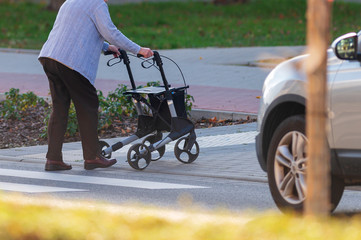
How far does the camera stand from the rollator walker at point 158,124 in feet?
29.3

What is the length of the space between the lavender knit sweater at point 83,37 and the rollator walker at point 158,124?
12.9 inches

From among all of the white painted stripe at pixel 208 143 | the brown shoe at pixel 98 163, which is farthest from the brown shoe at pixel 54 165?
the white painted stripe at pixel 208 143

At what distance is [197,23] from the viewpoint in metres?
34.3

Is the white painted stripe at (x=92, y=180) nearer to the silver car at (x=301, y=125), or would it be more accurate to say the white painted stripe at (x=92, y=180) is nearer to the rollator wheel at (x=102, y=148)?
the rollator wheel at (x=102, y=148)

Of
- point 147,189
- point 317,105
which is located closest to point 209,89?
point 147,189

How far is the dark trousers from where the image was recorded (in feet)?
28.8

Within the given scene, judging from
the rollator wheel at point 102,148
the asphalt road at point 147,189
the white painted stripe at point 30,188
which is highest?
the rollator wheel at point 102,148

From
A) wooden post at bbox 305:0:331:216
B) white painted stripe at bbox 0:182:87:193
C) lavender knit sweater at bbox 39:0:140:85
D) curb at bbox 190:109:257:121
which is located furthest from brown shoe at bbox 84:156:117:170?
wooden post at bbox 305:0:331:216

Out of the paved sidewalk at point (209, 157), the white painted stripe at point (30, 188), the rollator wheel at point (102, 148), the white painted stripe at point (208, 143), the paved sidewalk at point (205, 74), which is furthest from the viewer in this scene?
the paved sidewalk at point (205, 74)

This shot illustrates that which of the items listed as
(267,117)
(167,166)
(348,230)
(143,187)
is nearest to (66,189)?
(143,187)

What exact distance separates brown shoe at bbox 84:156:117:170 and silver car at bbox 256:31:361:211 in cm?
260

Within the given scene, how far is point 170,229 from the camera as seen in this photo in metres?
4.25

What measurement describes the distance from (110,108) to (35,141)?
112 centimetres

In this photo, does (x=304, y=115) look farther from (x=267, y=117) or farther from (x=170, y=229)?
(x=170, y=229)
